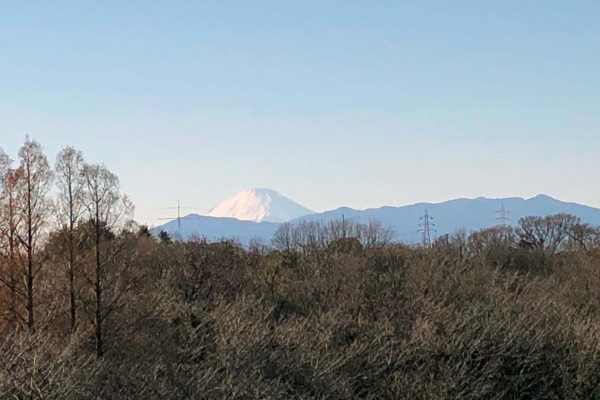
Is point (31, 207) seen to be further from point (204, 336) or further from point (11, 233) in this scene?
point (204, 336)

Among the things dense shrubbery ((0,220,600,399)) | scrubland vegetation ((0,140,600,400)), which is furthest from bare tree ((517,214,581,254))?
scrubland vegetation ((0,140,600,400))

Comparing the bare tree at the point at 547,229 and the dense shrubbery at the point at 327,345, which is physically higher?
the bare tree at the point at 547,229

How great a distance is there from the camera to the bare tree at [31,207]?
784 inches

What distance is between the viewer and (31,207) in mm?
20031

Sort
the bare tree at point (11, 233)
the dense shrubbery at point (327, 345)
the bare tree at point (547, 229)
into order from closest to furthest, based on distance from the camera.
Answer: the dense shrubbery at point (327, 345) < the bare tree at point (11, 233) < the bare tree at point (547, 229)

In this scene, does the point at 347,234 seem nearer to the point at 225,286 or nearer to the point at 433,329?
the point at 225,286

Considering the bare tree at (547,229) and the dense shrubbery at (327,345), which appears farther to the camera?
the bare tree at (547,229)

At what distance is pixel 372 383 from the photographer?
19.9 m

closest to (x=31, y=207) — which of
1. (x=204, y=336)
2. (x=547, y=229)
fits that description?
(x=204, y=336)

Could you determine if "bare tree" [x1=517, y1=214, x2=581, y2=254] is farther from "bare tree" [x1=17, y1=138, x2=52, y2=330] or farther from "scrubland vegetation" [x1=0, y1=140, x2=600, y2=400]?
"bare tree" [x1=17, y1=138, x2=52, y2=330]

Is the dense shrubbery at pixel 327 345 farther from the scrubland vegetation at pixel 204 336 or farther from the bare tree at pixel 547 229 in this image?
the bare tree at pixel 547 229

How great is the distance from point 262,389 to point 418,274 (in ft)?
55.1

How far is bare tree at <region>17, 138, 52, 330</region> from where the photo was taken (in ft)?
65.3

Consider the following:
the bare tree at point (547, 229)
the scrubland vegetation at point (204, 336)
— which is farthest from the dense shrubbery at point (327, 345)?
the bare tree at point (547, 229)
